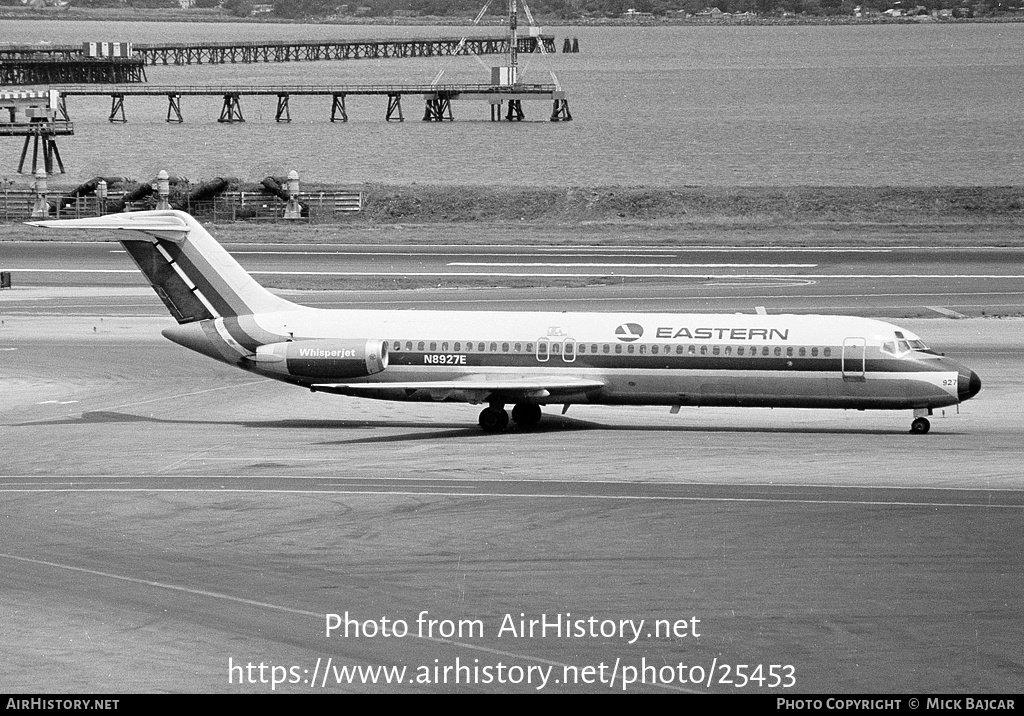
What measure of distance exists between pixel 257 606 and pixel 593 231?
6822cm

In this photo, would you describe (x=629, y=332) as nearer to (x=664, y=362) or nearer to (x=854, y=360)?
(x=664, y=362)

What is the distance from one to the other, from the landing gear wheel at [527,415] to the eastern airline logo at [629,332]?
11.2 feet

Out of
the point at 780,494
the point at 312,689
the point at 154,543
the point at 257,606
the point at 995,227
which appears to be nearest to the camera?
the point at 312,689

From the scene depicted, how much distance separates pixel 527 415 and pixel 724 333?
21.0 ft

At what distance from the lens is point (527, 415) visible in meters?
42.8

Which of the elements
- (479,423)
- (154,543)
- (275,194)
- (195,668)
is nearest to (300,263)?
(275,194)

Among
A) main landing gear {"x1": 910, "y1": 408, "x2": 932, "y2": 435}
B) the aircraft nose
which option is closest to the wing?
main landing gear {"x1": 910, "y1": 408, "x2": 932, "y2": 435}

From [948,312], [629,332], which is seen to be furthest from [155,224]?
[948,312]

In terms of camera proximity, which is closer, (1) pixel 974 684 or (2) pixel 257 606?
(1) pixel 974 684

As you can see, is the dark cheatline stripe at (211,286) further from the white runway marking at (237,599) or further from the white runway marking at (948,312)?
the white runway marking at (948,312)

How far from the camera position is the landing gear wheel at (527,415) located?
140ft

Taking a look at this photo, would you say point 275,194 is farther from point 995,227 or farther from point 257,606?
point 257,606

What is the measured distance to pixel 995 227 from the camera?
89188mm

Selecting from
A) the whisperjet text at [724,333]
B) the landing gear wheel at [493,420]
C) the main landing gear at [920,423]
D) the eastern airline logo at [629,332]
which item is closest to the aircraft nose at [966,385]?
the main landing gear at [920,423]
